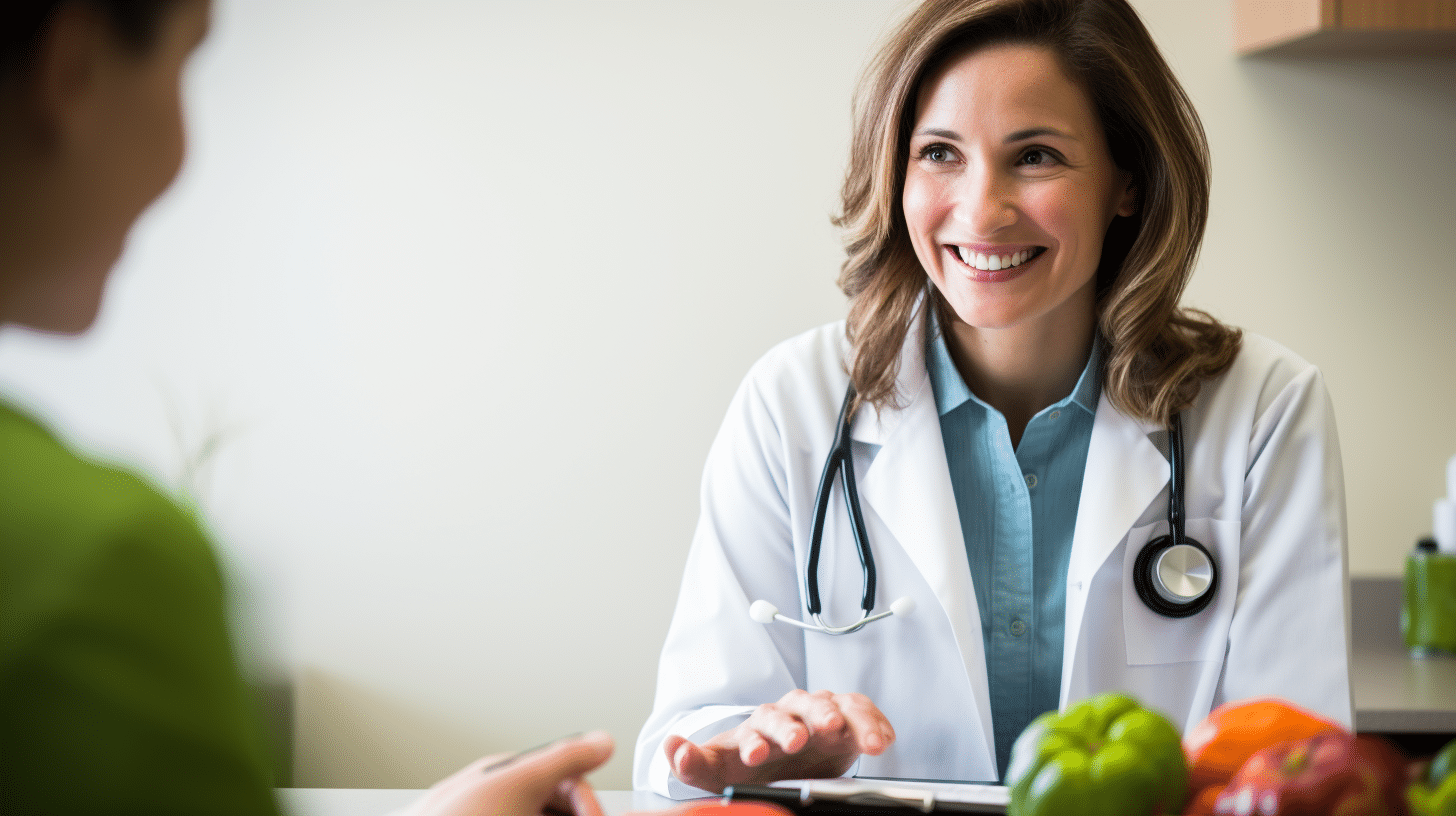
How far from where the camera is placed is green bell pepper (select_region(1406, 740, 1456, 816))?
0.50 metres

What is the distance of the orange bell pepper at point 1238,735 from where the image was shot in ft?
2.05

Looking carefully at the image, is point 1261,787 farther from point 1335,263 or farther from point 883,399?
point 1335,263

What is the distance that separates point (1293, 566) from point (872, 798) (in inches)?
29.5

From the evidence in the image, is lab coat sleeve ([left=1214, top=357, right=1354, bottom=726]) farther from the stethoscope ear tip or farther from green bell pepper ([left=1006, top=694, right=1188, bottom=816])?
green bell pepper ([left=1006, top=694, right=1188, bottom=816])

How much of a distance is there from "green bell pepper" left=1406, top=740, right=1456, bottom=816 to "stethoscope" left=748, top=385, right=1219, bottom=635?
2.40ft

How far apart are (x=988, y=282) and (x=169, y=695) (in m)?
1.15

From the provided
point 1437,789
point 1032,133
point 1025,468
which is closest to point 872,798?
point 1437,789

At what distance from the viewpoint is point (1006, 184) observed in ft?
4.31

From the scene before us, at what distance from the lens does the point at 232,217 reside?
2.32 m

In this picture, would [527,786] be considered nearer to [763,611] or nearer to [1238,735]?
[1238,735]

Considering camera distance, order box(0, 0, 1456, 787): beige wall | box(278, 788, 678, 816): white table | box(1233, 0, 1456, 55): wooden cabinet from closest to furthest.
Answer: box(278, 788, 678, 816): white table → box(1233, 0, 1456, 55): wooden cabinet → box(0, 0, 1456, 787): beige wall

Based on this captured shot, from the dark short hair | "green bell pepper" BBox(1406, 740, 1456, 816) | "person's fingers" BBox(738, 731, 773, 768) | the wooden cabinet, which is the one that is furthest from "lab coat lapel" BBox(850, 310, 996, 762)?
the wooden cabinet

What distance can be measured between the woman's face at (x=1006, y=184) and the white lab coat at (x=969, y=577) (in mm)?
172

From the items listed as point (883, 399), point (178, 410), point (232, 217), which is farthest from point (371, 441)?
point (883, 399)
